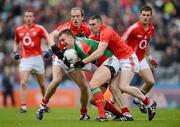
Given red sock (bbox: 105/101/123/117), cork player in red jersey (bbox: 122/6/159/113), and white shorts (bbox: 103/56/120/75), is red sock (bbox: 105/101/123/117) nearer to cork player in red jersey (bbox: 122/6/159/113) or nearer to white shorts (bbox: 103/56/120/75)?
white shorts (bbox: 103/56/120/75)

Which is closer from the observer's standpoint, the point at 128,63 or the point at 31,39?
the point at 128,63

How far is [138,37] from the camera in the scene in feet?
61.3

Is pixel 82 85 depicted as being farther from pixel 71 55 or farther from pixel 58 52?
pixel 71 55

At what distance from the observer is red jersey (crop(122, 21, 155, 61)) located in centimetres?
1844

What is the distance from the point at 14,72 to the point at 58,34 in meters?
11.8

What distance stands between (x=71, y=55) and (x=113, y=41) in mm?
1192

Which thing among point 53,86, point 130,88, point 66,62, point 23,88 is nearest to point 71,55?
point 66,62

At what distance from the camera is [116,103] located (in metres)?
17.0

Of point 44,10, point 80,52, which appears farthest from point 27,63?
point 44,10

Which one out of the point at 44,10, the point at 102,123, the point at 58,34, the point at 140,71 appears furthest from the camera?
the point at 44,10

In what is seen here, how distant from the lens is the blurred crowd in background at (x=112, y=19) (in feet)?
91.2

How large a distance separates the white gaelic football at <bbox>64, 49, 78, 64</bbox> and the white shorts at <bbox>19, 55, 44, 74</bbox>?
585cm

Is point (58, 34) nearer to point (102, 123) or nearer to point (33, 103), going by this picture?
point (102, 123)

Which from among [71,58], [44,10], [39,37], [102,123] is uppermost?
[44,10]
